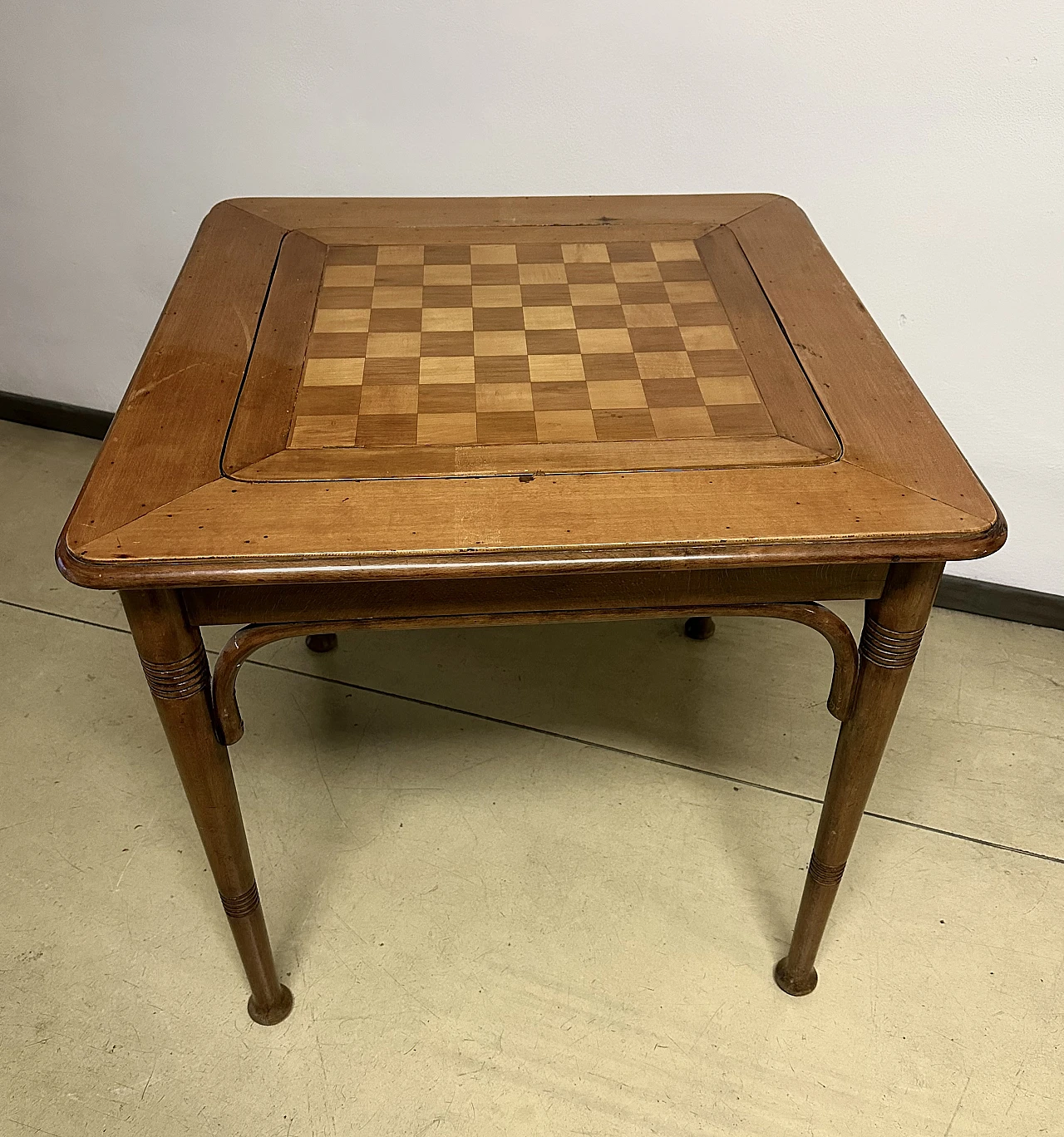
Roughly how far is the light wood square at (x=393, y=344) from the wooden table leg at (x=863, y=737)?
23.4 inches

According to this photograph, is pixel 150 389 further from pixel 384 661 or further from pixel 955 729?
pixel 955 729

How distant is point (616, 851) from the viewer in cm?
162

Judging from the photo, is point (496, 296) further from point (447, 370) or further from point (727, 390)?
point (727, 390)

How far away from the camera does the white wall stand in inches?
→ 65.1

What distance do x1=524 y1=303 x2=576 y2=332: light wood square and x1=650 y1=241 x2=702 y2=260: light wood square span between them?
204mm

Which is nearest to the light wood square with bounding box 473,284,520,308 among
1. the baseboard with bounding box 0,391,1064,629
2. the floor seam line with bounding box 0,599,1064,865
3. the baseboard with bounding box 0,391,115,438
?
the floor seam line with bounding box 0,599,1064,865

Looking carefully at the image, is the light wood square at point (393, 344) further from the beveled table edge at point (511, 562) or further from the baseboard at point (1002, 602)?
the baseboard at point (1002, 602)

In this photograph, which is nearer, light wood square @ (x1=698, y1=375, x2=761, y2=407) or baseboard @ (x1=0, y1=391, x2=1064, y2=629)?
light wood square @ (x1=698, y1=375, x2=761, y2=407)

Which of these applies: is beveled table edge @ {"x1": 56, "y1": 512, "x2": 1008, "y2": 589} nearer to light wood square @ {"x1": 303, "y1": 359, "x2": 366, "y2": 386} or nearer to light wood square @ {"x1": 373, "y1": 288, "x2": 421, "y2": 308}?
light wood square @ {"x1": 303, "y1": 359, "x2": 366, "y2": 386}

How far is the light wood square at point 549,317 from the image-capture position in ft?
4.33

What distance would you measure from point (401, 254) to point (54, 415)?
1408mm

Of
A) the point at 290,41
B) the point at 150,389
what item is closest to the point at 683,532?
the point at 150,389

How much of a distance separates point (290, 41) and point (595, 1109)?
1.73m

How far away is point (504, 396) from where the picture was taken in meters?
1.19
